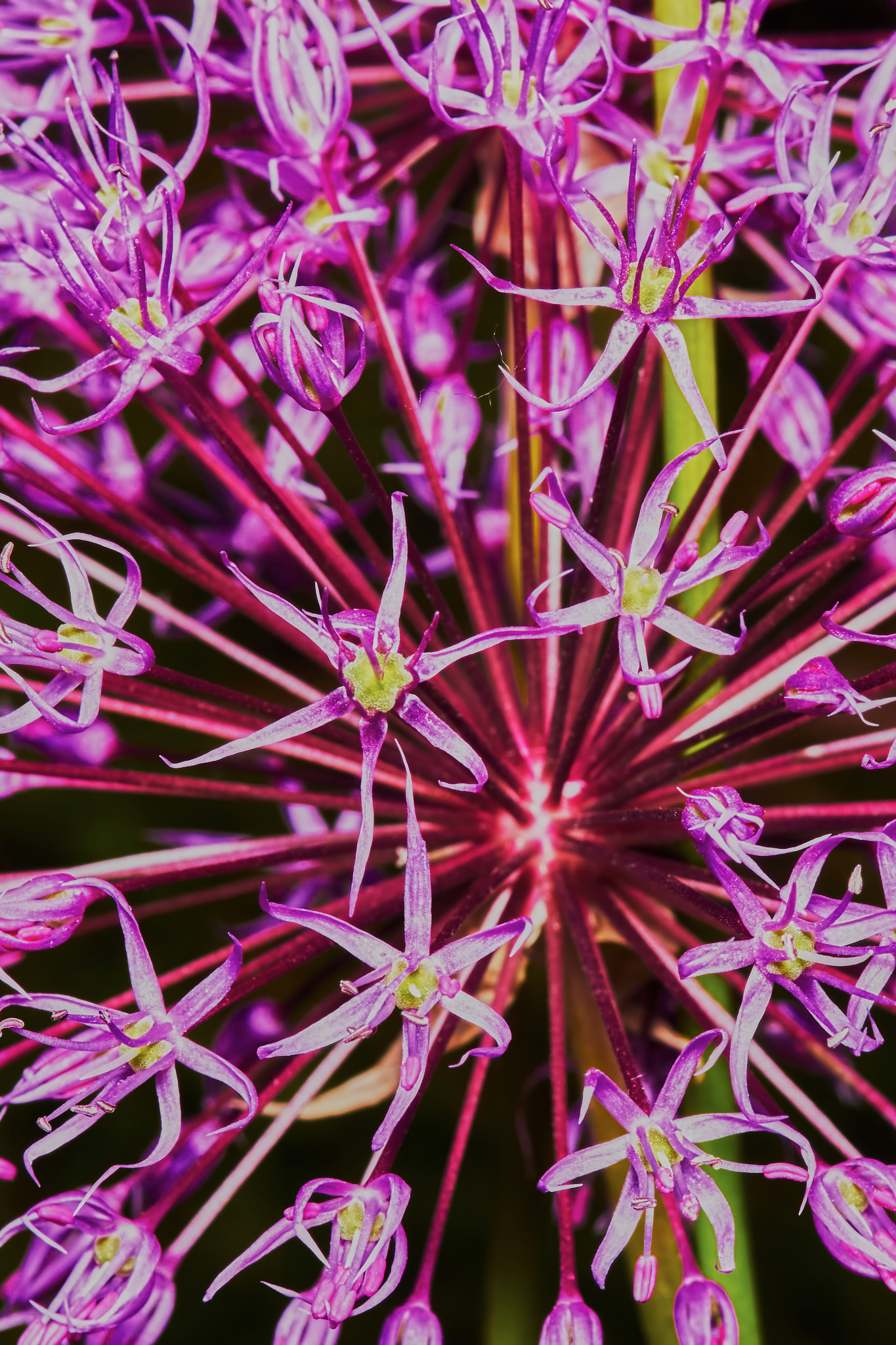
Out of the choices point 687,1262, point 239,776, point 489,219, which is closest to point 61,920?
point 687,1262

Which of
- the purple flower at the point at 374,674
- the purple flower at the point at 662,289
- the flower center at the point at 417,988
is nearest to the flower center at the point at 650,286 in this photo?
the purple flower at the point at 662,289

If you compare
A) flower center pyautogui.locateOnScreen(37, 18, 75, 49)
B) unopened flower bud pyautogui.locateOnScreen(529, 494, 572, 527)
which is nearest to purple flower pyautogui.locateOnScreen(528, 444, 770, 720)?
unopened flower bud pyautogui.locateOnScreen(529, 494, 572, 527)

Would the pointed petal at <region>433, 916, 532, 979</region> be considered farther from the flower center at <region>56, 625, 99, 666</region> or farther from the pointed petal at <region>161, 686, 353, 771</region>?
the flower center at <region>56, 625, 99, 666</region>

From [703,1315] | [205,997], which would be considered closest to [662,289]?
[205,997]

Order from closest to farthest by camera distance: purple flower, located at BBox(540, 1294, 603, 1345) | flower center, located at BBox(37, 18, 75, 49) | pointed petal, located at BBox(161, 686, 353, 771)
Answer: pointed petal, located at BBox(161, 686, 353, 771)
purple flower, located at BBox(540, 1294, 603, 1345)
flower center, located at BBox(37, 18, 75, 49)

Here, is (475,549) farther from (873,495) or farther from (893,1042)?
(893,1042)

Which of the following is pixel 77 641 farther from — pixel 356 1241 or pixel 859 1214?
pixel 859 1214

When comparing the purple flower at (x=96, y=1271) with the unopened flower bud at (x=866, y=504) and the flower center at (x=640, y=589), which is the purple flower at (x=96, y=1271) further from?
the unopened flower bud at (x=866, y=504)
